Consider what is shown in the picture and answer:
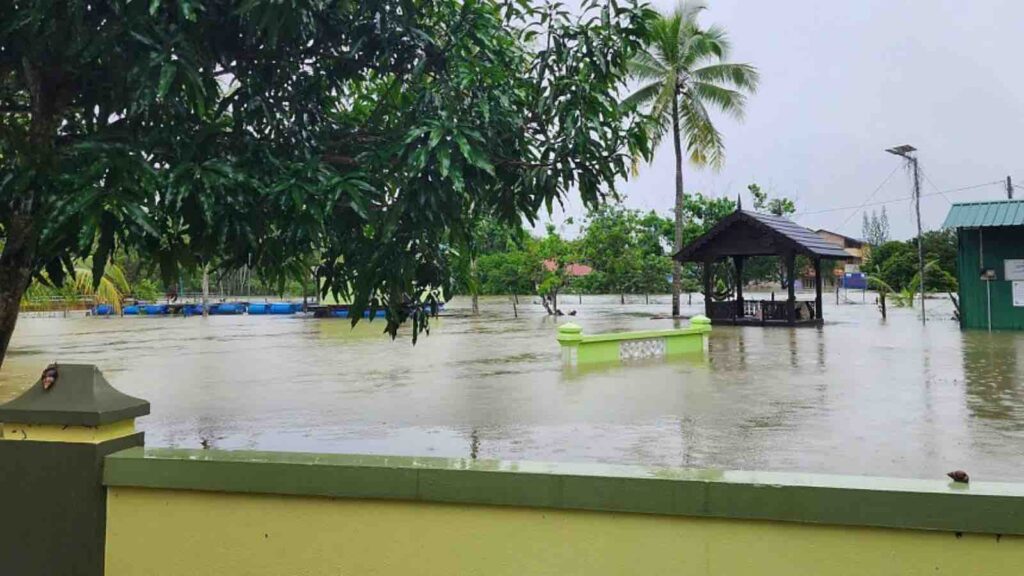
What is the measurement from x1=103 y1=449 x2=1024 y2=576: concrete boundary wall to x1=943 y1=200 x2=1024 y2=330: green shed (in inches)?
765

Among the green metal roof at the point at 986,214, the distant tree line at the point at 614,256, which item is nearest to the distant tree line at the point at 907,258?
the distant tree line at the point at 614,256

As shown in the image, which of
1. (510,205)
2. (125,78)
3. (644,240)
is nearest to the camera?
(125,78)

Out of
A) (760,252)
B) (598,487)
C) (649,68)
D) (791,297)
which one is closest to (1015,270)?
(791,297)

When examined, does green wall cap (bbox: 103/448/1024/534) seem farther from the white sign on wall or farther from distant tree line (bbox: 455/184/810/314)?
distant tree line (bbox: 455/184/810/314)

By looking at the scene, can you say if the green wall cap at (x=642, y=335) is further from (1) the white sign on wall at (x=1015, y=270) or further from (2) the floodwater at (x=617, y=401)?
(1) the white sign on wall at (x=1015, y=270)

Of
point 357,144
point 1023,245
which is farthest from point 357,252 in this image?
point 1023,245

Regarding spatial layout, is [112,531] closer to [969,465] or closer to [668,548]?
[668,548]

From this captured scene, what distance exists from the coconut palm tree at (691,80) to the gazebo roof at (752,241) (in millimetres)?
Answer: 3614

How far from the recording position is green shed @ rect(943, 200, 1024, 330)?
19125 millimetres

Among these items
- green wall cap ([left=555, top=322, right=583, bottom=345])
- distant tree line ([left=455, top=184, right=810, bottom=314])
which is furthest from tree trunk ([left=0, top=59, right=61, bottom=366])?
distant tree line ([left=455, top=184, right=810, bottom=314])

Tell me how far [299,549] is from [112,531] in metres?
0.73

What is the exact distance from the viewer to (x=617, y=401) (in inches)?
378

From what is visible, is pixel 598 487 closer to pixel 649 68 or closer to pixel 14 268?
pixel 14 268

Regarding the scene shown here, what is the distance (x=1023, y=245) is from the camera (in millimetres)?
19250
